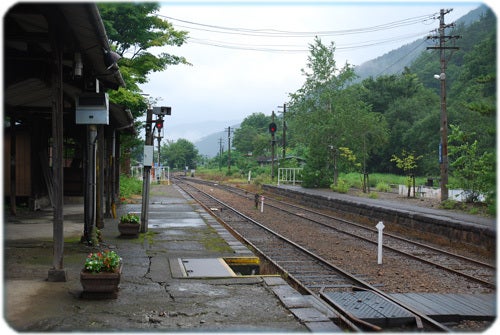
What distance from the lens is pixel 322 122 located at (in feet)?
101

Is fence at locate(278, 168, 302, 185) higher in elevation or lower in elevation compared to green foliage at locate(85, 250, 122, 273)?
higher

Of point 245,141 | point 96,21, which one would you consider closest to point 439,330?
point 96,21

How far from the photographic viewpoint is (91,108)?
903 cm

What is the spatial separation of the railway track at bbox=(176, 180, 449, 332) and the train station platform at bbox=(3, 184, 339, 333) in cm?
40

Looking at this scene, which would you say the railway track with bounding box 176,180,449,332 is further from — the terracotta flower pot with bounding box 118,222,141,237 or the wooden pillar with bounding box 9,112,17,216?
the wooden pillar with bounding box 9,112,17,216

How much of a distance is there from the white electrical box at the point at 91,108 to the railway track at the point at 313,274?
164 inches

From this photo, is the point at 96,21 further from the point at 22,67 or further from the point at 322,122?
the point at 322,122

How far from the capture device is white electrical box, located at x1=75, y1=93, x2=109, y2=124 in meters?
8.98

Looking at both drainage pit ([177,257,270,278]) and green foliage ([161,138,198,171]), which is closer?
drainage pit ([177,257,270,278])

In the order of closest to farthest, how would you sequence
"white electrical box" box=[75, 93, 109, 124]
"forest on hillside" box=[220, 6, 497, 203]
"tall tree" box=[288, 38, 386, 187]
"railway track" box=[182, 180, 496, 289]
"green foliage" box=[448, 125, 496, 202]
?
"railway track" box=[182, 180, 496, 289], "white electrical box" box=[75, 93, 109, 124], "green foliage" box=[448, 125, 496, 202], "forest on hillside" box=[220, 6, 497, 203], "tall tree" box=[288, 38, 386, 187]

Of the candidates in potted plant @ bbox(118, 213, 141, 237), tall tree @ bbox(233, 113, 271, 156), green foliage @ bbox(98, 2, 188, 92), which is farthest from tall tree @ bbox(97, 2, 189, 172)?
tall tree @ bbox(233, 113, 271, 156)

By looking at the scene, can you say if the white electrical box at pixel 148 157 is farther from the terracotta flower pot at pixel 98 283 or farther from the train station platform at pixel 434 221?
the train station platform at pixel 434 221

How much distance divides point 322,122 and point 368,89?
26071mm

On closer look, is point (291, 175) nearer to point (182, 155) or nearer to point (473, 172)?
point (473, 172)
